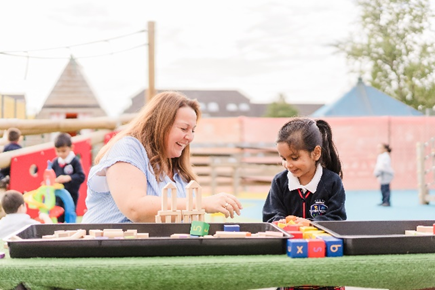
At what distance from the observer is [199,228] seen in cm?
195

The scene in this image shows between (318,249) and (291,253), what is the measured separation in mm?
89

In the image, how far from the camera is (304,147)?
9.37ft

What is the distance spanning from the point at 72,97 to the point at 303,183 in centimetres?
2836

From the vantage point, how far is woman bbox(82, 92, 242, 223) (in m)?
2.21

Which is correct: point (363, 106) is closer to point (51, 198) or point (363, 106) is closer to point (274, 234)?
point (51, 198)

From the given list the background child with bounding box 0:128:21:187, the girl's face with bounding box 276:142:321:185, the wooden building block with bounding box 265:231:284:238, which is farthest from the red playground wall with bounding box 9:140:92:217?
the wooden building block with bounding box 265:231:284:238

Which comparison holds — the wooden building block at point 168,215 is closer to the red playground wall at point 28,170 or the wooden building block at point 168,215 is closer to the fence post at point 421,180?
the red playground wall at point 28,170

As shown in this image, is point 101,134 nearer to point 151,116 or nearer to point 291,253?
point 151,116

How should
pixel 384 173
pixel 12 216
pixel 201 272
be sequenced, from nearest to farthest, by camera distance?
pixel 201 272
pixel 12 216
pixel 384 173

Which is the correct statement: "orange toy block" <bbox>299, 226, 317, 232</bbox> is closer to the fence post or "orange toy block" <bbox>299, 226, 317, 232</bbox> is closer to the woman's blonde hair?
the woman's blonde hair

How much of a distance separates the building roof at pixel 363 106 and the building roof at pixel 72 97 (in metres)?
15.2

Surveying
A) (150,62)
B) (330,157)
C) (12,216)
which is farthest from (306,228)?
(150,62)

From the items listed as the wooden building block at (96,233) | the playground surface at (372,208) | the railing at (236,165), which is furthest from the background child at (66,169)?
the railing at (236,165)

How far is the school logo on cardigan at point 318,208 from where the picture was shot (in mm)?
2797
